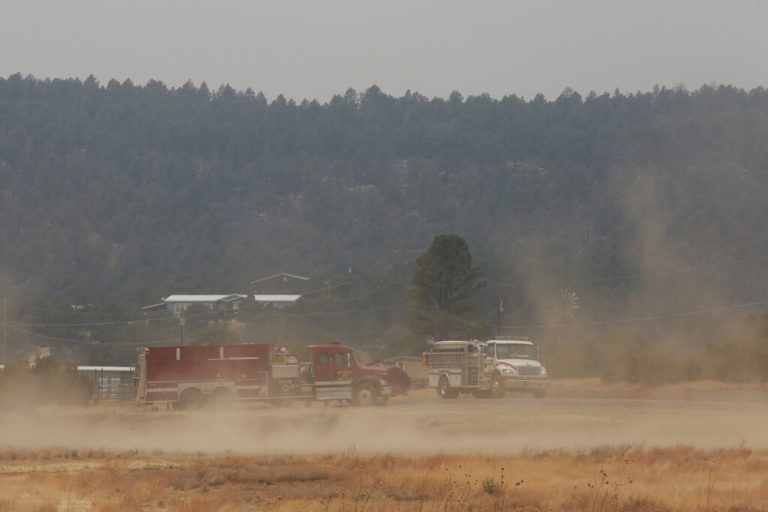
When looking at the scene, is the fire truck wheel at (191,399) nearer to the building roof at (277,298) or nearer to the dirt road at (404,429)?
the dirt road at (404,429)

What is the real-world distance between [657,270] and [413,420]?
464 feet

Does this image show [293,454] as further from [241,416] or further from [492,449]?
[241,416]

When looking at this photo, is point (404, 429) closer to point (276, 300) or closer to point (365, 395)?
point (365, 395)

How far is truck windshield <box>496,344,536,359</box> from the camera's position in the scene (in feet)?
169

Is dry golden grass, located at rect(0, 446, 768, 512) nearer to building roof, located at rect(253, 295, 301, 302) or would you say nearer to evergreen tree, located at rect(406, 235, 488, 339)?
evergreen tree, located at rect(406, 235, 488, 339)

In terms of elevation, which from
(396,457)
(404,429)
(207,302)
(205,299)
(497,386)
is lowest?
(396,457)

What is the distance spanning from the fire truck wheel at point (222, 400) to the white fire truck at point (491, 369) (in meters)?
11.3

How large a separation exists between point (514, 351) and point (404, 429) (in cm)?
1513

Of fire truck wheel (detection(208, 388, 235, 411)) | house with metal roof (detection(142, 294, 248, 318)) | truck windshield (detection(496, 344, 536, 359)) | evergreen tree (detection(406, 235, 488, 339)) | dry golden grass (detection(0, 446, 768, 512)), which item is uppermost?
house with metal roof (detection(142, 294, 248, 318))

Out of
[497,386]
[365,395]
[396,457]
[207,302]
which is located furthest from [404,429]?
[207,302]

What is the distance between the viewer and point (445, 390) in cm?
5206

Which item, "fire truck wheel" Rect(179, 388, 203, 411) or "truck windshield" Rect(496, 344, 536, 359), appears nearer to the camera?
"fire truck wheel" Rect(179, 388, 203, 411)

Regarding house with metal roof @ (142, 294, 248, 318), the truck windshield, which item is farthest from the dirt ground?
house with metal roof @ (142, 294, 248, 318)

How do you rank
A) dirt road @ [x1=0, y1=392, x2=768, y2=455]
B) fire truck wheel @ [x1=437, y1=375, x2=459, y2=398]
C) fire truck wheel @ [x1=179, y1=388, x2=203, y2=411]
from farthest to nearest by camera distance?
fire truck wheel @ [x1=437, y1=375, x2=459, y2=398] < fire truck wheel @ [x1=179, y1=388, x2=203, y2=411] < dirt road @ [x1=0, y1=392, x2=768, y2=455]
